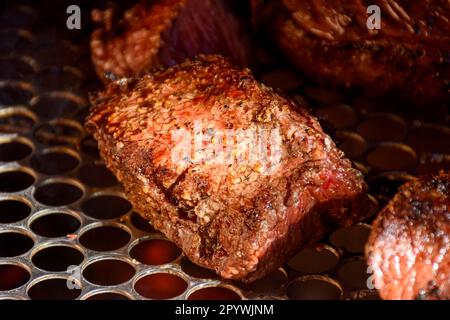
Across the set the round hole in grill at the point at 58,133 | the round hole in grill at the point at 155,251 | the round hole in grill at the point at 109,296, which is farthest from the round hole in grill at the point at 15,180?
the round hole in grill at the point at 109,296

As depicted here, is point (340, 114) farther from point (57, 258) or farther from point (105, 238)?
point (57, 258)

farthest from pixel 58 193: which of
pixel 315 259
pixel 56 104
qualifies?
pixel 315 259

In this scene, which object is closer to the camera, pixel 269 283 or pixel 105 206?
pixel 269 283

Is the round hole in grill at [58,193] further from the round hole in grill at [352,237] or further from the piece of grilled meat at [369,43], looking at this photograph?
the piece of grilled meat at [369,43]

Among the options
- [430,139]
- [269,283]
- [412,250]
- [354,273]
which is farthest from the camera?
[430,139]

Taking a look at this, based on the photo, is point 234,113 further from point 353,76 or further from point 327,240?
point 353,76

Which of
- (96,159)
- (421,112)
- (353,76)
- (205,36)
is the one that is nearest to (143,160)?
(96,159)

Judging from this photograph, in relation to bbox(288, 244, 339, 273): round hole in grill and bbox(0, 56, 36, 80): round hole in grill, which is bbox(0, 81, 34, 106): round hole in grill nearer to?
bbox(0, 56, 36, 80): round hole in grill
